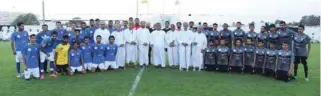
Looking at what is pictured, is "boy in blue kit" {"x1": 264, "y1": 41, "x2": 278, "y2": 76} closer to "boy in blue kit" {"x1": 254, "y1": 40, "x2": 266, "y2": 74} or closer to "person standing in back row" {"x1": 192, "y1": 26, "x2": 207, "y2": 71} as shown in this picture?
"boy in blue kit" {"x1": 254, "y1": 40, "x2": 266, "y2": 74}

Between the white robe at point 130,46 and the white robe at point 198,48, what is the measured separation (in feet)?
5.91

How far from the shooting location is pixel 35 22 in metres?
52.8

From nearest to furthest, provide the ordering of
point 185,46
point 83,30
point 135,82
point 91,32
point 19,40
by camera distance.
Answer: point 135,82, point 19,40, point 83,30, point 91,32, point 185,46

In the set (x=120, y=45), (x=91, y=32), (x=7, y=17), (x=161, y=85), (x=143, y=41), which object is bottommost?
(x=161, y=85)

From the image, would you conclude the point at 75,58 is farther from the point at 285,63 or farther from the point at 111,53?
the point at 285,63

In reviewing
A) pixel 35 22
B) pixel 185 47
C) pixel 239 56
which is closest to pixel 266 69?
pixel 239 56

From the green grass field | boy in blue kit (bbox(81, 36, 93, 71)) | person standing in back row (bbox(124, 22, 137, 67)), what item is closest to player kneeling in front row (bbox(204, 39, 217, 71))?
the green grass field

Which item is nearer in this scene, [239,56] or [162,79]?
[162,79]

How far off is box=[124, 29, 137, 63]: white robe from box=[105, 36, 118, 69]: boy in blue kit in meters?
0.60

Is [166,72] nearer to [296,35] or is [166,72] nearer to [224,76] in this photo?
[224,76]

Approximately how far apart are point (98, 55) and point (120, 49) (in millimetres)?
926

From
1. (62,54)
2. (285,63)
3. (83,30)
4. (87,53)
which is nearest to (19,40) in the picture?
(62,54)

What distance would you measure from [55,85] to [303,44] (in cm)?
581

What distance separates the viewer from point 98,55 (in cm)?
1101
